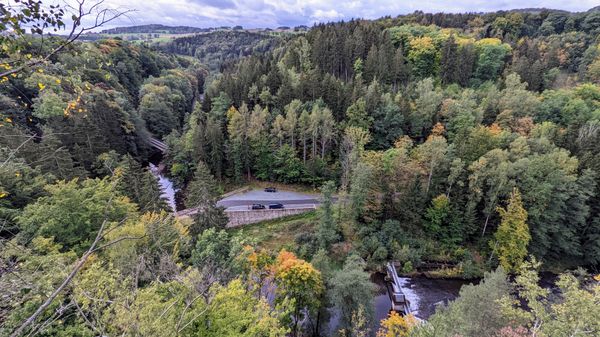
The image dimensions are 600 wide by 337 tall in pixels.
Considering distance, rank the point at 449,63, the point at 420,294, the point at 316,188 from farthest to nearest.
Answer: the point at 449,63, the point at 316,188, the point at 420,294

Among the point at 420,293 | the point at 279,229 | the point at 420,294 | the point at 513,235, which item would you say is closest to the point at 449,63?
the point at 513,235

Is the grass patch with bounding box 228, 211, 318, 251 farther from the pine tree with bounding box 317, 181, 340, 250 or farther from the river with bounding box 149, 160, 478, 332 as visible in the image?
the river with bounding box 149, 160, 478, 332

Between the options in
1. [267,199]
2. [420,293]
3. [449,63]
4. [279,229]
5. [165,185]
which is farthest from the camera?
[449,63]

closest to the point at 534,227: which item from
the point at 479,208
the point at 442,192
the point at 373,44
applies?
the point at 479,208

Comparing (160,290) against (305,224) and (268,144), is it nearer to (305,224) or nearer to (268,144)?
(305,224)

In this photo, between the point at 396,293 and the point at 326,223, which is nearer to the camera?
the point at 396,293

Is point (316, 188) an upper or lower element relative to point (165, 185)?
upper

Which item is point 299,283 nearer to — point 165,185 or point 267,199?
point 267,199

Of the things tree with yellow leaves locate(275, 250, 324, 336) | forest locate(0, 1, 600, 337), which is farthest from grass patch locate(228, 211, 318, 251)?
tree with yellow leaves locate(275, 250, 324, 336)
